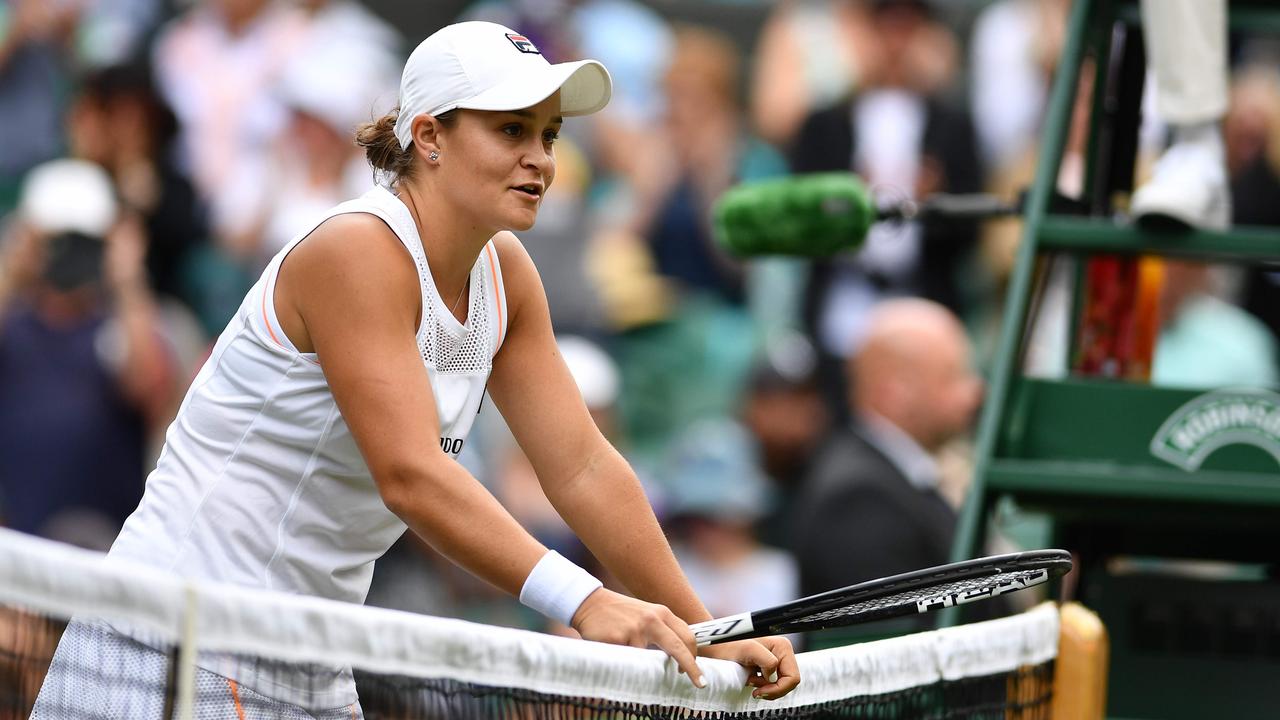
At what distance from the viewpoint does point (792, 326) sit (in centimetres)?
852

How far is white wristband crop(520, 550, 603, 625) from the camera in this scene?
3.00 meters

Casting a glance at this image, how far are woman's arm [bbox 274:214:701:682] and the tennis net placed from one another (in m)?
0.19

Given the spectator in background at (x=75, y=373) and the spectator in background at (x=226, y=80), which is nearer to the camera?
the spectator in background at (x=75, y=373)

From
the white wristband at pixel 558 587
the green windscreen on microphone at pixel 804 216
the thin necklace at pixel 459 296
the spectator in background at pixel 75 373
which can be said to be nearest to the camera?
the white wristband at pixel 558 587

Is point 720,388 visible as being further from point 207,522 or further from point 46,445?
point 207,522

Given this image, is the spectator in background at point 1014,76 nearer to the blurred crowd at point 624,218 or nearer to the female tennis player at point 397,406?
the blurred crowd at point 624,218

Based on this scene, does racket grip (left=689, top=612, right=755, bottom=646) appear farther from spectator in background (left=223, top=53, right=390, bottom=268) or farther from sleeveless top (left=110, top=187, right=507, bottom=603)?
spectator in background (left=223, top=53, right=390, bottom=268)

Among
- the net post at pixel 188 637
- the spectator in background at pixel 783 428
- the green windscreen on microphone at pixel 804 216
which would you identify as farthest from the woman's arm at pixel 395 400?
the spectator in background at pixel 783 428

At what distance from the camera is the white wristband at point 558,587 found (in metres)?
3.00

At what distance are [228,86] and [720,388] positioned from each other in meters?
2.81

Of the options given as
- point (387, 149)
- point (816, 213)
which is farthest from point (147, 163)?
point (387, 149)

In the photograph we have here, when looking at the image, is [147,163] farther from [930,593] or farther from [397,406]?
[930,593]

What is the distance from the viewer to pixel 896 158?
28.5 ft

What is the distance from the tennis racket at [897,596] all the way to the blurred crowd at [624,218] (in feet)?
13.3
